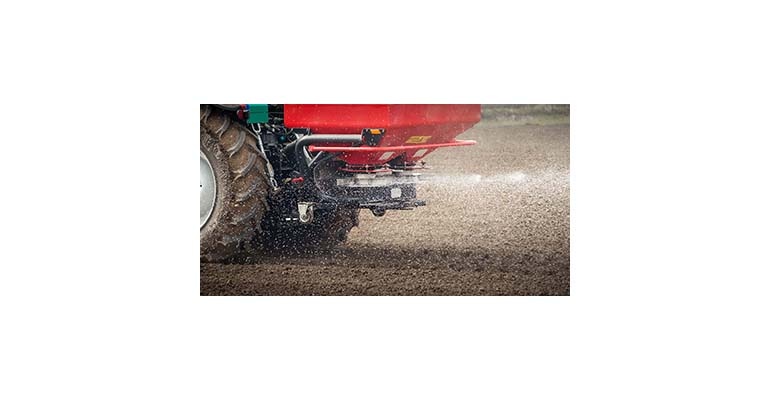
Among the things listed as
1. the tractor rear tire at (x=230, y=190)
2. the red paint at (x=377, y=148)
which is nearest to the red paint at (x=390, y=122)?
the red paint at (x=377, y=148)

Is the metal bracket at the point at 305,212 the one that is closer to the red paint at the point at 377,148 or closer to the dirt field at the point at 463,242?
the dirt field at the point at 463,242

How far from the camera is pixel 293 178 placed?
28.0 feet

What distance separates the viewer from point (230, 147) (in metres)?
8.45

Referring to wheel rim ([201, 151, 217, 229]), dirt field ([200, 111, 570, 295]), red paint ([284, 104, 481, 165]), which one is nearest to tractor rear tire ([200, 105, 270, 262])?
wheel rim ([201, 151, 217, 229])

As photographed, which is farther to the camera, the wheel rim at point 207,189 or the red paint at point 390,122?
the wheel rim at point 207,189

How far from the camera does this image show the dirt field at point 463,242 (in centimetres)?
841

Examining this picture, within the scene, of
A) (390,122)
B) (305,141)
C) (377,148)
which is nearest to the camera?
(390,122)

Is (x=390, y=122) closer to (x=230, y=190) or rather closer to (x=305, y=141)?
(x=305, y=141)

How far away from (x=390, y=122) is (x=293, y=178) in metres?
0.85

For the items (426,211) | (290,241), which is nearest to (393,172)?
(426,211)

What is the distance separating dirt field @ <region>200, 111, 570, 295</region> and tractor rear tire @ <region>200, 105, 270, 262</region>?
17 cm

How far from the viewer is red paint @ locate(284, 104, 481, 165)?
820 centimetres

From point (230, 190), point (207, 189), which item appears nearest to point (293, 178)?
point (230, 190)

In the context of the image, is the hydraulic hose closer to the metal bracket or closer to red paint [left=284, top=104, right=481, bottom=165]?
red paint [left=284, top=104, right=481, bottom=165]
